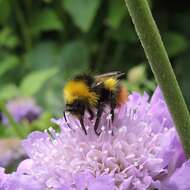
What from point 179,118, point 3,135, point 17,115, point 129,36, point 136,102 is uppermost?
point 129,36

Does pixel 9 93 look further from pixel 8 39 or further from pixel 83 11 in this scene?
pixel 8 39

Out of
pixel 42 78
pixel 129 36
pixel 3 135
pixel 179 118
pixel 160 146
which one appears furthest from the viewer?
pixel 129 36

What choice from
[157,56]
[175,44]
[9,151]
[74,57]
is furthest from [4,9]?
[157,56]

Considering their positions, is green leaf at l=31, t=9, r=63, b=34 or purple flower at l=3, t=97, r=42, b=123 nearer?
purple flower at l=3, t=97, r=42, b=123

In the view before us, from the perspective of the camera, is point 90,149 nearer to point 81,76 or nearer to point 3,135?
point 81,76

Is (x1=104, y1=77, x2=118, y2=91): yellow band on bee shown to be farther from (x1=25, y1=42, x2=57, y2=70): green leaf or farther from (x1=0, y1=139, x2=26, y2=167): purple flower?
(x1=25, y1=42, x2=57, y2=70): green leaf

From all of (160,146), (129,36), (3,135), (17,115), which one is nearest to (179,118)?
(160,146)

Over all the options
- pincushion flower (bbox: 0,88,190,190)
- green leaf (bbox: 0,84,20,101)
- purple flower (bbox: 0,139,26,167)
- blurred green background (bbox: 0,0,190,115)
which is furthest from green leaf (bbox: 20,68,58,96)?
pincushion flower (bbox: 0,88,190,190)
